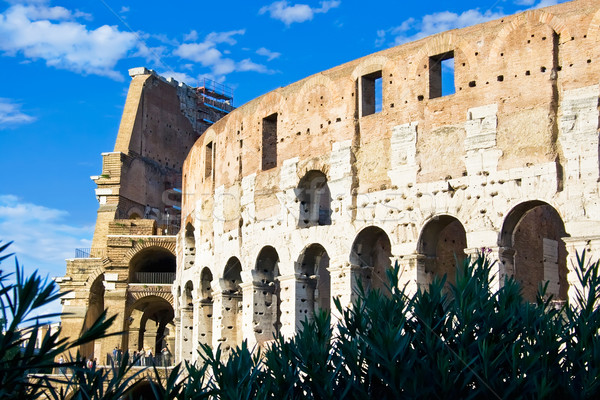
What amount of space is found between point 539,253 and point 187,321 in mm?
9252

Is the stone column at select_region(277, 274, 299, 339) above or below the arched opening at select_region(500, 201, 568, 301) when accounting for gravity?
below

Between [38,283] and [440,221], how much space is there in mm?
10151

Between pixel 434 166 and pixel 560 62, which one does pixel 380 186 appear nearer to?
pixel 434 166

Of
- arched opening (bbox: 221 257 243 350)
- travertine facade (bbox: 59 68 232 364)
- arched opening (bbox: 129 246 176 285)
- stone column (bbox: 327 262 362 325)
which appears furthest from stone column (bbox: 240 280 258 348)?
arched opening (bbox: 129 246 176 285)

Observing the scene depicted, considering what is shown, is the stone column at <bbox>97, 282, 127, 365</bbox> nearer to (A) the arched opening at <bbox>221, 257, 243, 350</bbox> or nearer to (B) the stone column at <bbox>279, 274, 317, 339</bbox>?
(A) the arched opening at <bbox>221, 257, 243, 350</bbox>

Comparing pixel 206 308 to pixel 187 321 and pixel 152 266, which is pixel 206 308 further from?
pixel 152 266

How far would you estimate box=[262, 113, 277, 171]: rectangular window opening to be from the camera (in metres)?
18.2

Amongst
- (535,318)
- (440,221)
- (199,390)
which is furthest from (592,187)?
(199,390)

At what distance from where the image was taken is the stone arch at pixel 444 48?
564 inches

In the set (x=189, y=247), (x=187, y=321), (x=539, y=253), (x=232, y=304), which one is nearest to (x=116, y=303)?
(x=189, y=247)

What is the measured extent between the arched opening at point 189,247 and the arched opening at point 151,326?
10.7 ft

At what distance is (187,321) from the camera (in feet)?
71.9

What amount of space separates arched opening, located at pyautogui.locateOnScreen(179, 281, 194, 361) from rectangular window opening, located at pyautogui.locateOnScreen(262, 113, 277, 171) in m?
4.64

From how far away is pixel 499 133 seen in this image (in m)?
13.8
